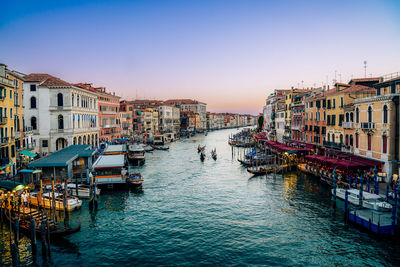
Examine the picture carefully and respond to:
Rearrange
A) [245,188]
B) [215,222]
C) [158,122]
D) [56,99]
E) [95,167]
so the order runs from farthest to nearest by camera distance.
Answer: [158,122] < [56,99] < [245,188] < [95,167] < [215,222]

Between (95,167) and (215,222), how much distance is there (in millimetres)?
12226

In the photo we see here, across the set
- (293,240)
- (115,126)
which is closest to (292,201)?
(293,240)

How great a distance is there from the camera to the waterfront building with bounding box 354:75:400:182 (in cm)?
2316

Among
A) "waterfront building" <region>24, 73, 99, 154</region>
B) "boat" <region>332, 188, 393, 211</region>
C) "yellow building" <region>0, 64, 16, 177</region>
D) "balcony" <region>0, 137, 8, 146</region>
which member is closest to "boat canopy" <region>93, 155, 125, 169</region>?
"yellow building" <region>0, 64, 16, 177</region>

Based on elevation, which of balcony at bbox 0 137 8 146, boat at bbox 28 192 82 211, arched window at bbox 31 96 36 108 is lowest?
boat at bbox 28 192 82 211

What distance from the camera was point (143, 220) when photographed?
19.1 metres

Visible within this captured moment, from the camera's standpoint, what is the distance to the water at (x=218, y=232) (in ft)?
46.1

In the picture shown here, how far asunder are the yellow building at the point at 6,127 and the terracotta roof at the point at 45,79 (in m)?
12.2

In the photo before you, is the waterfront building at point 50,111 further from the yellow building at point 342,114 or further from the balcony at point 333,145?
the yellow building at point 342,114

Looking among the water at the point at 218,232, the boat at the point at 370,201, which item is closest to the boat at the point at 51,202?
the water at the point at 218,232

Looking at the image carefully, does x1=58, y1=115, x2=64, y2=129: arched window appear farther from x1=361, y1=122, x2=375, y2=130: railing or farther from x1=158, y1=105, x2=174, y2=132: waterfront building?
x1=158, y1=105, x2=174, y2=132: waterfront building

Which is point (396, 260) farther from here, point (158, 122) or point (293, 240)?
point (158, 122)

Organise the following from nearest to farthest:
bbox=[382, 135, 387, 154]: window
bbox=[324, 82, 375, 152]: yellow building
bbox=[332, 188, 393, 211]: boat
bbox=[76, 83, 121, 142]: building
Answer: bbox=[332, 188, 393, 211]: boat, bbox=[382, 135, 387, 154]: window, bbox=[324, 82, 375, 152]: yellow building, bbox=[76, 83, 121, 142]: building

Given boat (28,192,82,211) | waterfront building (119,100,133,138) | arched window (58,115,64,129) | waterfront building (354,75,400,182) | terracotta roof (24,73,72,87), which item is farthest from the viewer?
waterfront building (119,100,133,138)
